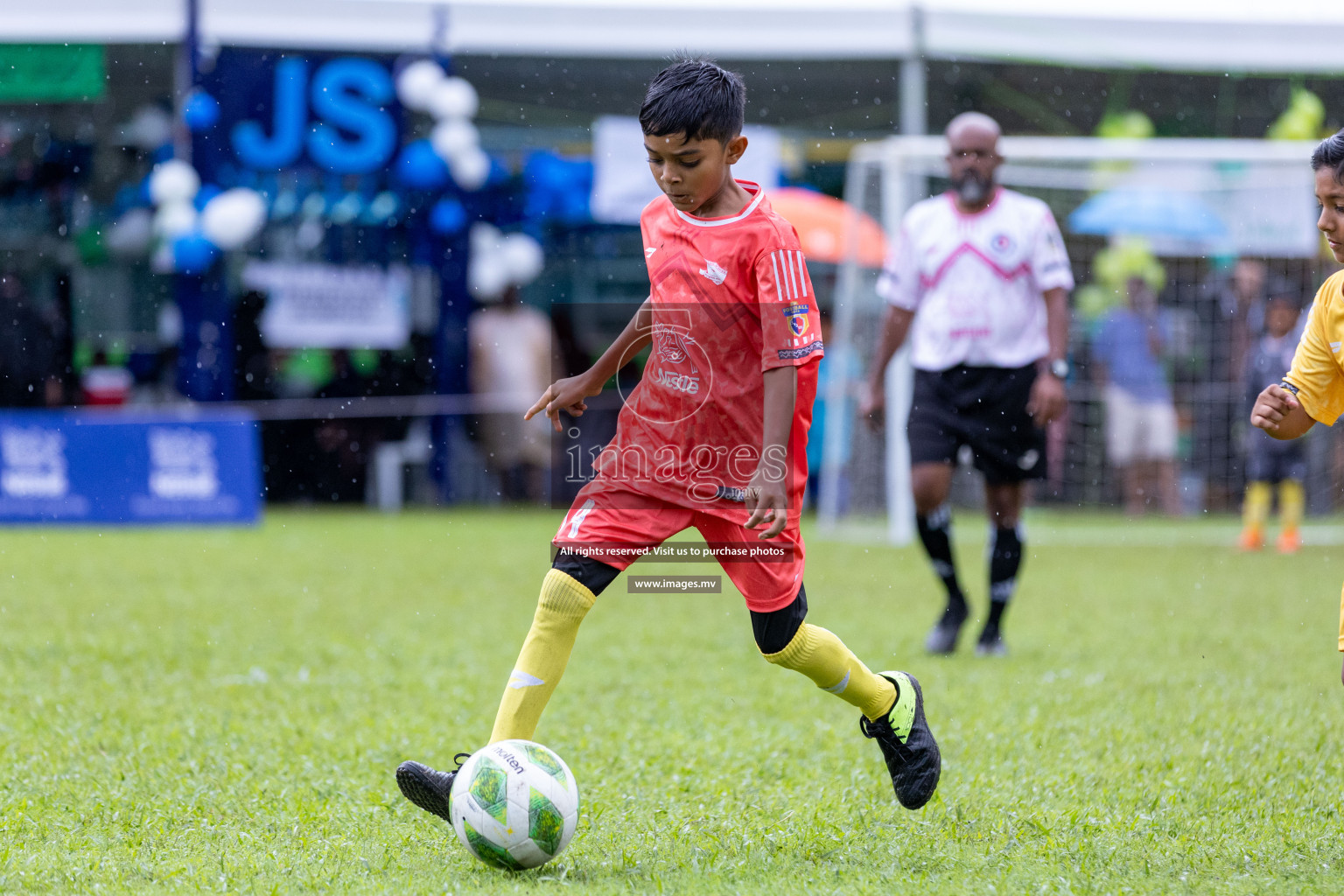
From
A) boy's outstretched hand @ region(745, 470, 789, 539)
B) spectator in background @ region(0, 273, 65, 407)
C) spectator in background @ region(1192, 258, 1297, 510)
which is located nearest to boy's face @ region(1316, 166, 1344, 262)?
boy's outstretched hand @ region(745, 470, 789, 539)

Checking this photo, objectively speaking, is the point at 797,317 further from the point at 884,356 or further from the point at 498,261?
the point at 498,261

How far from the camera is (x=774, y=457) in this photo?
3168mm

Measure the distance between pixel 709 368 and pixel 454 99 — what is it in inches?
380

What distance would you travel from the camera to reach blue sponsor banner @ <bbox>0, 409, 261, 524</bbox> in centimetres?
1197

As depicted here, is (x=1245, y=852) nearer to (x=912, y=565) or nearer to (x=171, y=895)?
(x=171, y=895)

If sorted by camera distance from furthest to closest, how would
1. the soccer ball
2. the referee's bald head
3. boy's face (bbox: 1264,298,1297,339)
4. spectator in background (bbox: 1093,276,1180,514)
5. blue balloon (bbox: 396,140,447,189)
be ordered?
blue balloon (bbox: 396,140,447,189) → spectator in background (bbox: 1093,276,1180,514) → boy's face (bbox: 1264,298,1297,339) → the referee's bald head → the soccer ball

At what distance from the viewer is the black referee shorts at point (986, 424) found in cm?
589

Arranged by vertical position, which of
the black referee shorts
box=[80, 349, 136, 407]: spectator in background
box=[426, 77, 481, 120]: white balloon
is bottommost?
box=[80, 349, 136, 407]: spectator in background

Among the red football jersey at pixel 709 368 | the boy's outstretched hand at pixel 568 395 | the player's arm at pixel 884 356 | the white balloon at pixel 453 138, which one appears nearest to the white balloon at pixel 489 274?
the white balloon at pixel 453 138

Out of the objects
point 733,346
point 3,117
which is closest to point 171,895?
point 733,346

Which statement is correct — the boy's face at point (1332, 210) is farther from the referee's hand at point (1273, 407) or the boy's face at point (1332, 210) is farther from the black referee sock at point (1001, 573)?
the black referee sock at point (1001, 573)

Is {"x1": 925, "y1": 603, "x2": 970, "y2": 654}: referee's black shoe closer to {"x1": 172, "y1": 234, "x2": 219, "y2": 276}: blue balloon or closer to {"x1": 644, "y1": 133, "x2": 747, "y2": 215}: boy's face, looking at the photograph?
{"x1": 644, "y1": 133, "x2": 747, "y2": 215}: boy's face

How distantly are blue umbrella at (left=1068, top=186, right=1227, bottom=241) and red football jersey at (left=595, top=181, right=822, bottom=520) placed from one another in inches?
337

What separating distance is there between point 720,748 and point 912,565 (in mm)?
5438
